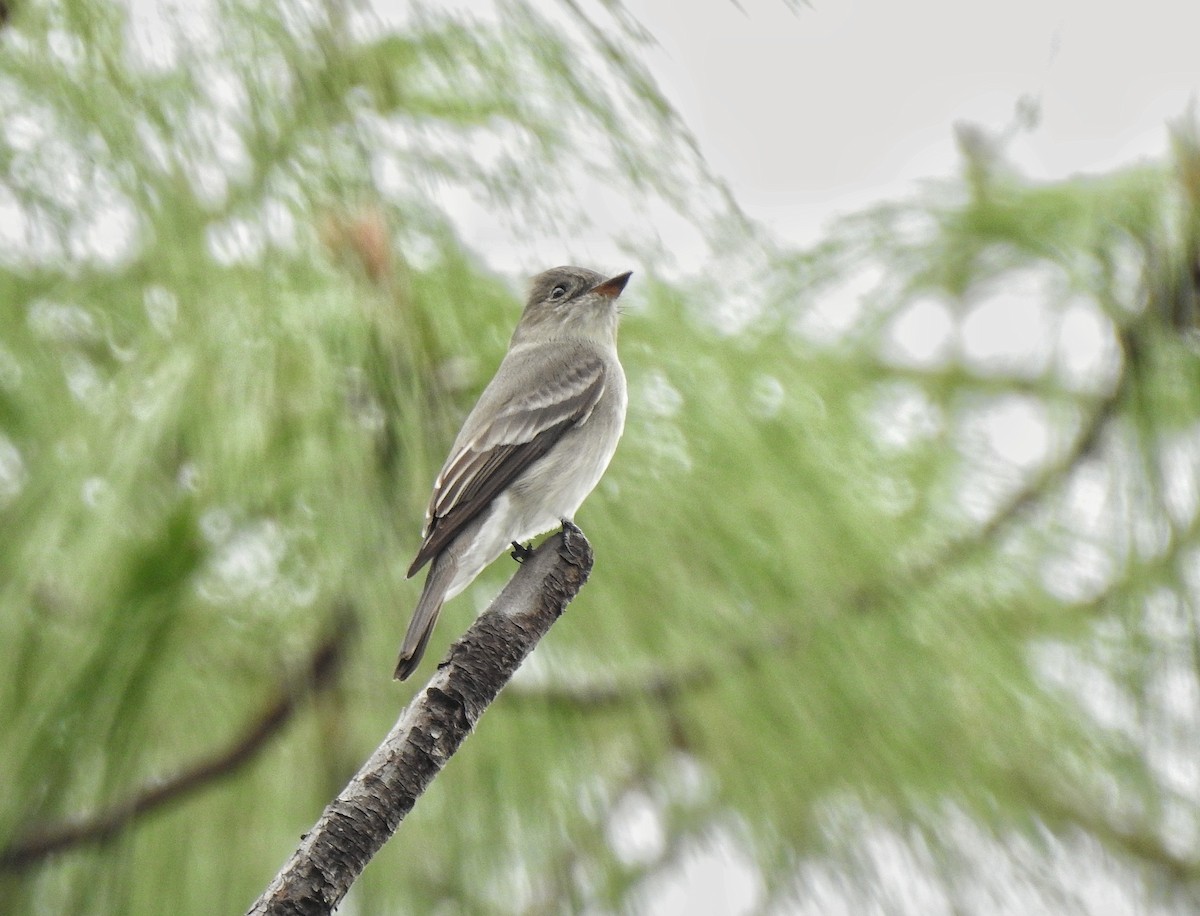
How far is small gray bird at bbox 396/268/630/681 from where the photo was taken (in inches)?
40.4

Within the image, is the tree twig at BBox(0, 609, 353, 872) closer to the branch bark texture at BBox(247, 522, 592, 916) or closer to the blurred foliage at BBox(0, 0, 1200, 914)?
the blurred foliage at BBox(0, 0, 1200, 914)

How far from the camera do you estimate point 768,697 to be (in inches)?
49.1

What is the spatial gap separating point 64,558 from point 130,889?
0.30 metres

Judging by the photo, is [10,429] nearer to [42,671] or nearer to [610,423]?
[42,671]

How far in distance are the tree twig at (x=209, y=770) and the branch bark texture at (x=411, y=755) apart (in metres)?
0.46

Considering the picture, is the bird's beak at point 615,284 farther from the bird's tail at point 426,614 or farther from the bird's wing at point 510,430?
the bird's tail at point 426,614

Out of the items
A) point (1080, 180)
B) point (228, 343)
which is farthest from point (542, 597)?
point (1080, 180)

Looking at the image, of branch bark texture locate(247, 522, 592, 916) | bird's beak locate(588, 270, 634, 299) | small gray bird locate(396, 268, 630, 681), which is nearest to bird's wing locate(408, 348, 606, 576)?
small gray bird locate(396, 268, 630, 681)

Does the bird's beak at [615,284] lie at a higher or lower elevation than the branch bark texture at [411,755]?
lower

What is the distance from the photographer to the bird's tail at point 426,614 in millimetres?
792

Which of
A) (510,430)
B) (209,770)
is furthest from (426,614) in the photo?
(510,430)

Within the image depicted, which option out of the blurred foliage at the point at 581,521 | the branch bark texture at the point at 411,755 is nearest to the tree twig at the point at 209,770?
the blurred foliage at the point at 581,521

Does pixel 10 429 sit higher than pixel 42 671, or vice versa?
pixel 10 429

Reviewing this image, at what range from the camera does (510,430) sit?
4.42 ft
